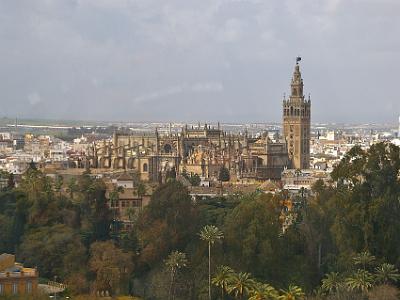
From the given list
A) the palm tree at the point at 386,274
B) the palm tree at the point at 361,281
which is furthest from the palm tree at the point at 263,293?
the palm tree at the point at 386,274

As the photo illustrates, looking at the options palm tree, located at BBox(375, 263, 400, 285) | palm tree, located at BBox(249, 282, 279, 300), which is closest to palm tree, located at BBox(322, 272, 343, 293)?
palm tree, located at BBox(375, 263, 400, 285)

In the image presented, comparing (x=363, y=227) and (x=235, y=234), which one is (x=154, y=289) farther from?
(x=363, y=227)

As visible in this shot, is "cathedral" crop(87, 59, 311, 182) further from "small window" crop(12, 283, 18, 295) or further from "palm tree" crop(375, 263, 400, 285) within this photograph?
"palm tree" crop(375, 263, 400, 285)

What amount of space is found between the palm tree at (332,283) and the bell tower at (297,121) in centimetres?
5254

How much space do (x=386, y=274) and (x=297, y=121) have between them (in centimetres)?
5482

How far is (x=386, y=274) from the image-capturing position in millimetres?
32531

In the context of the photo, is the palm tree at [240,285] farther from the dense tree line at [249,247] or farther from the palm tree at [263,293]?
the palm tree at [263,293]

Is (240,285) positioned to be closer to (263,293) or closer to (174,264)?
(263,293)

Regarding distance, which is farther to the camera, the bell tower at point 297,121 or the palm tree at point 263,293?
the bell tower at point 297,121

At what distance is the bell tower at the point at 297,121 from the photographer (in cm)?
8625

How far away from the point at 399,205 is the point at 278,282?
5.30 meters

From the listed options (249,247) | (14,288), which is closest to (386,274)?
(249,247)

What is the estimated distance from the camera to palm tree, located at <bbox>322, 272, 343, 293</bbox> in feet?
107

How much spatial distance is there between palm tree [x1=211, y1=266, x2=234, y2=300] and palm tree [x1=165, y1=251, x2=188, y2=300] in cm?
186
